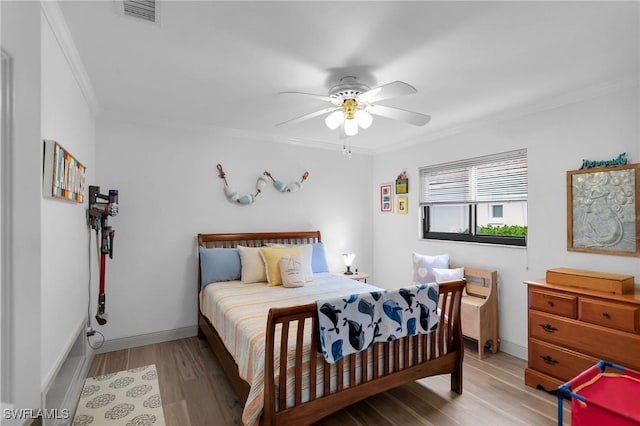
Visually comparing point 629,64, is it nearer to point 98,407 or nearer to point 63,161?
point 63,161

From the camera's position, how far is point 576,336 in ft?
7.49

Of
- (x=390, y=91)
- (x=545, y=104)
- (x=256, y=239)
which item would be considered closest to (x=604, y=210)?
(x=545, y=104)

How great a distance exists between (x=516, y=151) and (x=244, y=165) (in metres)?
3.03

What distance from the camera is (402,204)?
14.5ft

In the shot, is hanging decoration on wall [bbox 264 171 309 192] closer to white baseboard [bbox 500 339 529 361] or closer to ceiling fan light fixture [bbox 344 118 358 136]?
ceiling fan light fixture [bbox 344 118 358 136]

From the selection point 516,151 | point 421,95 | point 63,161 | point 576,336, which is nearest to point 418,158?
point 516,151

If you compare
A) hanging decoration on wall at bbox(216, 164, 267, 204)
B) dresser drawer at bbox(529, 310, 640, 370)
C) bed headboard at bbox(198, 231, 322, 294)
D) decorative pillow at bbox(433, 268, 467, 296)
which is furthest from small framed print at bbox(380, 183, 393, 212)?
dresser drawer at bbox(529, 310, 640, 370)

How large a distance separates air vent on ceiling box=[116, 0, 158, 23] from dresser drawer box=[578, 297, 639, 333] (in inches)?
130

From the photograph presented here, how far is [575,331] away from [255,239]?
3.18 meters

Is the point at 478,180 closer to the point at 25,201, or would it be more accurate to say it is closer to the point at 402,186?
the point at 402,186

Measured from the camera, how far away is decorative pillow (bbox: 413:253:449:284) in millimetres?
3676

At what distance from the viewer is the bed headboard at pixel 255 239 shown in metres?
3.66

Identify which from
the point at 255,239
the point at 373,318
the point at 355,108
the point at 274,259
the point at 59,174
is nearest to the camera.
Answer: the point at 59,174

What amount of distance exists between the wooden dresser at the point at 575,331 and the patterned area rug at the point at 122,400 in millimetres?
2834
